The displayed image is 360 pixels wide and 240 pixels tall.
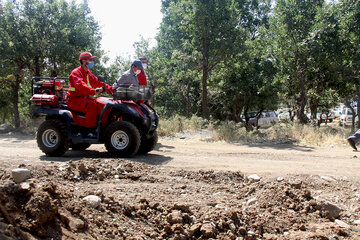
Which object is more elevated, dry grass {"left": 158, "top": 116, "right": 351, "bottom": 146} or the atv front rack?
the atv front rack

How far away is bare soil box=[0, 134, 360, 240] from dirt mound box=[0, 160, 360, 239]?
12mm

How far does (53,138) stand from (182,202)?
5.05 meters

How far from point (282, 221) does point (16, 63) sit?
16.2 m

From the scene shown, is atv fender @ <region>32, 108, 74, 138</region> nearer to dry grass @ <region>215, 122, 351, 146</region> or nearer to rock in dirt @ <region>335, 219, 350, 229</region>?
rock in dirt @ <region>335, 219, 350, 229</region>

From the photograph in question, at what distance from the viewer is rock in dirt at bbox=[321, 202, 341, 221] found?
4.70 metres

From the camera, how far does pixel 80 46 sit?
58.9 ft

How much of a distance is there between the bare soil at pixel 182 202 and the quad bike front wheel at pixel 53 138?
1.94 metres

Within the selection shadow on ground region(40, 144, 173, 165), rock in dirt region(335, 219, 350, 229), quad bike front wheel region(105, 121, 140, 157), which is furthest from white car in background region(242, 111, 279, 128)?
rock in dirt region(335, 219, 350, 229)

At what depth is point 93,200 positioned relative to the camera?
160 inches

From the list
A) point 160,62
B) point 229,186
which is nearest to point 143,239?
point 229,186

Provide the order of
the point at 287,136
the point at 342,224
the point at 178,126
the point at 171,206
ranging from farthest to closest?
1. the point at 178,126
2. the point at 287,136
3. the point at 342,224
4. the point at 171,206

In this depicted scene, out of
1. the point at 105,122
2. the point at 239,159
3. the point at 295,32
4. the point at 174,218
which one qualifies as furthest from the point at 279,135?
the point at 174,218

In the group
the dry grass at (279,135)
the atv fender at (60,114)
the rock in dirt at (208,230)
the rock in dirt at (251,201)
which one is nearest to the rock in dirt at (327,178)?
the rock in dirt at (251,201)

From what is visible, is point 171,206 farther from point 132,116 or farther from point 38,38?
point 38,38
